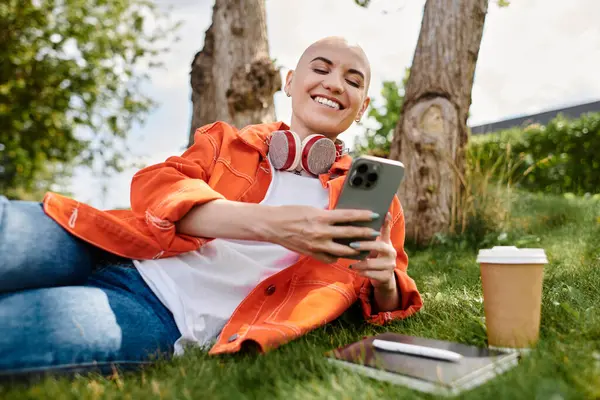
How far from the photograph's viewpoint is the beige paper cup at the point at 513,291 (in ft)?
5.38

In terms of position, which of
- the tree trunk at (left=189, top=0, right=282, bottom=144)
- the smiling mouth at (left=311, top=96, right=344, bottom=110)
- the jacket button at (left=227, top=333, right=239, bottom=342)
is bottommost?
the jacket button at (left=227, top=333, right=239, bottom=342)

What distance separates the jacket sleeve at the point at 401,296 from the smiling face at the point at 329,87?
0.55 m

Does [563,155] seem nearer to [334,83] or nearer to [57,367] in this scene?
[334,83]

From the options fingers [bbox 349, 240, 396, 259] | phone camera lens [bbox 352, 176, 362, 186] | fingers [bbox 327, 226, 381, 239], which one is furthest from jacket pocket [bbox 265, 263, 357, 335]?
phone camera lens [bbox 352, 176, 362, 186]

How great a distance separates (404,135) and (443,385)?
400cm

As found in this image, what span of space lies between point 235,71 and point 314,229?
407 centimetres

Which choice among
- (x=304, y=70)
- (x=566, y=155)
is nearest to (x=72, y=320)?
(x=304, y=70)

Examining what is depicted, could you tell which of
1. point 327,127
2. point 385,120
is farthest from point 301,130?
point 385,120

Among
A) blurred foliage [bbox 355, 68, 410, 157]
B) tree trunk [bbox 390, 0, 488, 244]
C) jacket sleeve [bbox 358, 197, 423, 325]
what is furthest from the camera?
blurred foliage [bbox 355, 68, 410, 157]

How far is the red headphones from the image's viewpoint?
223cm

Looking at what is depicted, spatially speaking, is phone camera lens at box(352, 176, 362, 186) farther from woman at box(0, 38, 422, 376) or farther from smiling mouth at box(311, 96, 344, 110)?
smiling mouth at box(311, 96, 344, 110)

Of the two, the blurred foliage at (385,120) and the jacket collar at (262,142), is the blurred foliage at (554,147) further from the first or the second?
the jacket collar at (262,142)

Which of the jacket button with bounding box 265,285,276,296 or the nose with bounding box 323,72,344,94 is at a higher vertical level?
the nose with bounding box 323,72,344,94

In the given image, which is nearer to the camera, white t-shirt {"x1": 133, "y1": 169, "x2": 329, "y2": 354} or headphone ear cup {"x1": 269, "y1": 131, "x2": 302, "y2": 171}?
white t-shirt {"x1": 133, "y1": 169, "x2": 329, "y2": 354}
